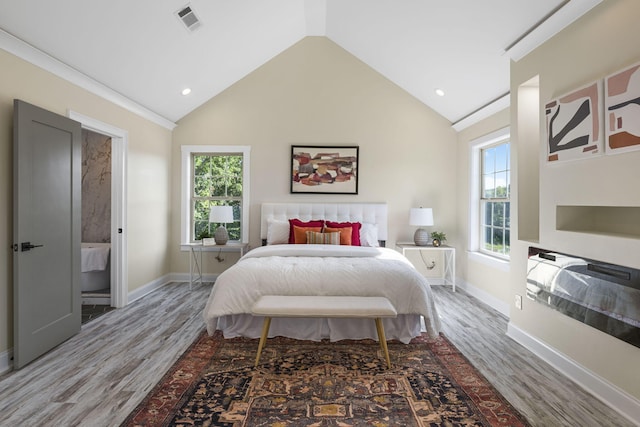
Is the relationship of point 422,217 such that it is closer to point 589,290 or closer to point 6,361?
point 589,290

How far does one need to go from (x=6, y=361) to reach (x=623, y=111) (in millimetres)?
4524

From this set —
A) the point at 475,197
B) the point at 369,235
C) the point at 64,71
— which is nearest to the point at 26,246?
the point at 64,71

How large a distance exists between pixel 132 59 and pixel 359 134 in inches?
125

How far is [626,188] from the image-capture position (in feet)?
6.75

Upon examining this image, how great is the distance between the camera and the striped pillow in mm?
4434

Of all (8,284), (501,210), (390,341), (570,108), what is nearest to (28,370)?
(8,284)

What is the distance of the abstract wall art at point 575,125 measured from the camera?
225 cm

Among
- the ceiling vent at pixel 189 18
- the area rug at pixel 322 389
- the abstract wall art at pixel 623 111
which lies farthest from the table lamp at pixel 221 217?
the abstract wall art at pixel 623 111

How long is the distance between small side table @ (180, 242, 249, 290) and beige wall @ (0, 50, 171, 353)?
0.42 meters

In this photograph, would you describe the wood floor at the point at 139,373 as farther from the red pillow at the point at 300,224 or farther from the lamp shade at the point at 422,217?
the red pillow at the point at 300,224

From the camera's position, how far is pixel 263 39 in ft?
15.2

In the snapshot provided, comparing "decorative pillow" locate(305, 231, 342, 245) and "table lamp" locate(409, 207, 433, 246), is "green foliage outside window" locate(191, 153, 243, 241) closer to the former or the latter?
"decorative pillow" locate(305, 231, 342, 245)

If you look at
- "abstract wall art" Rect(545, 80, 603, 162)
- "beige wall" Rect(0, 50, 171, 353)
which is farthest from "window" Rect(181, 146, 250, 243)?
"abstract wall art" Rect(545, 80, 603, 162)

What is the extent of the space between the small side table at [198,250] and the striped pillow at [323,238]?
1144 mm
